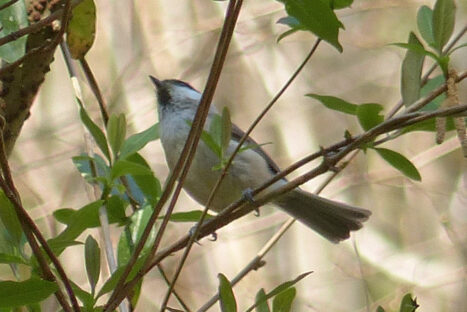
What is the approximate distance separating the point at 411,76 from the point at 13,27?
0.65 meters

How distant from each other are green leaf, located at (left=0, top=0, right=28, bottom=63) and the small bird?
107 centimetres

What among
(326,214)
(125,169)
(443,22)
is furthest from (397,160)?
(326,214)

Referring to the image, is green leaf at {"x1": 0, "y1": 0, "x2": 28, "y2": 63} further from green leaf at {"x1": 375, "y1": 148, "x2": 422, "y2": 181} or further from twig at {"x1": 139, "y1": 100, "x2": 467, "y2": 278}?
green leaf at {"x1": 375, "y1": 148, "x2": 422, "y2": 181}

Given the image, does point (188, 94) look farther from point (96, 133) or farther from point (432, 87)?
point (432, 87)

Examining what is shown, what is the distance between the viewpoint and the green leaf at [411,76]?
124 cm

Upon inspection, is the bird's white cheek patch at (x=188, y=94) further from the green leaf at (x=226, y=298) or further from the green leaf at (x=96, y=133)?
the green leaf at (x=226, y=298)

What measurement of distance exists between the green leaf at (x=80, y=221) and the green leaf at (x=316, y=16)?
1.34 ft

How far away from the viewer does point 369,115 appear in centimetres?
124

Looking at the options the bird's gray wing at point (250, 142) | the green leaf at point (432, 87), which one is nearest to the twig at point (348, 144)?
the green leaf at point (432, 87)

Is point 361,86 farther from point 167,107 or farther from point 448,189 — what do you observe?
point 167,107

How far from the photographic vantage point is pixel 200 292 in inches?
176

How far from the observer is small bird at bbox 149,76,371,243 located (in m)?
2.55

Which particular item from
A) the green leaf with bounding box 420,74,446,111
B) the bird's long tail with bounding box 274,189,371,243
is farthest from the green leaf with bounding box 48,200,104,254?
the bird's long tail with bounding box 274,189,371,243

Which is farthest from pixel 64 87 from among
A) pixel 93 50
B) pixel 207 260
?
pixel 207 260
